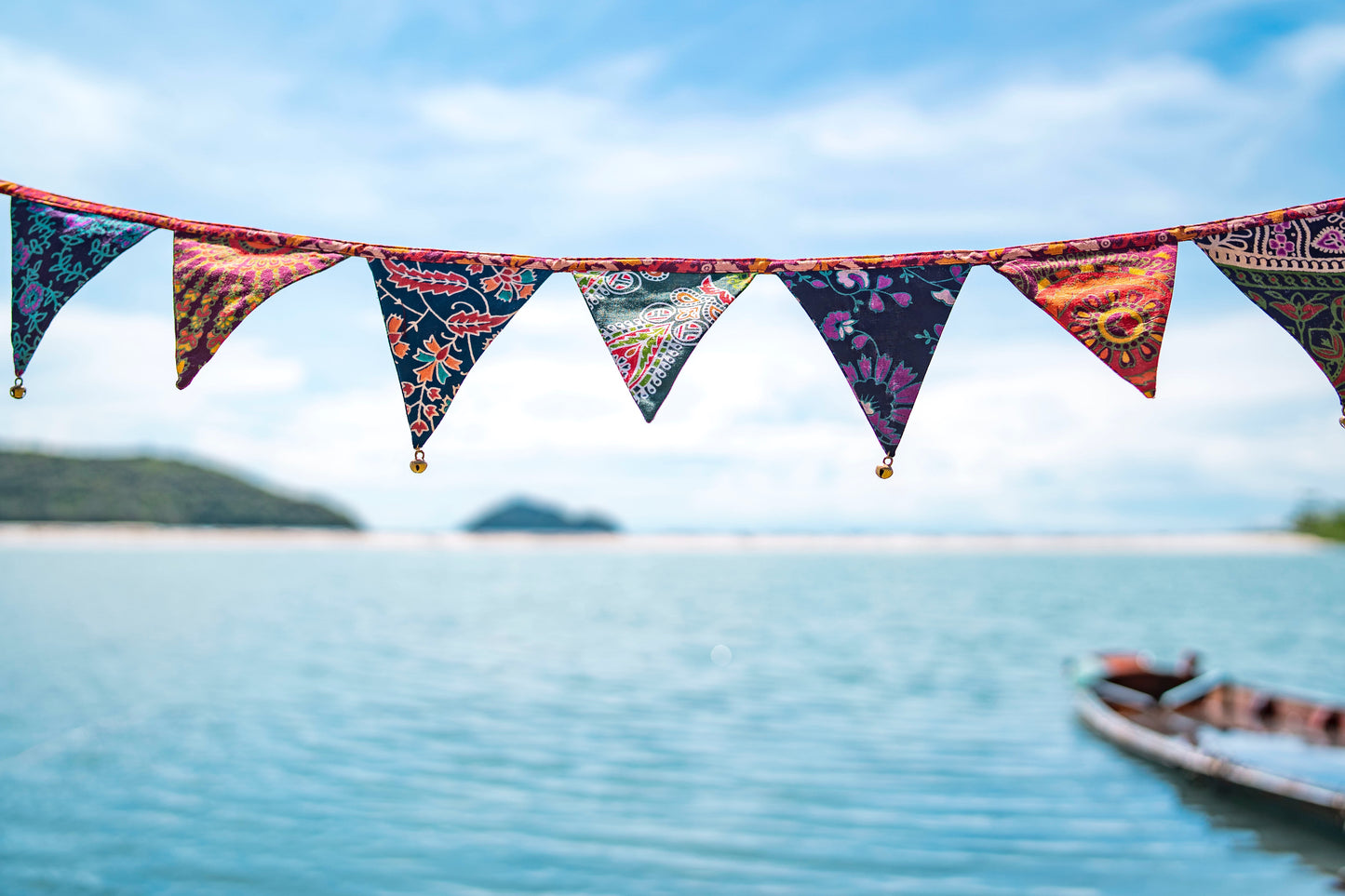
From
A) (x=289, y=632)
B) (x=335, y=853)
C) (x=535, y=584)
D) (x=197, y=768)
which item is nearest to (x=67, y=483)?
(x=535, y=584)

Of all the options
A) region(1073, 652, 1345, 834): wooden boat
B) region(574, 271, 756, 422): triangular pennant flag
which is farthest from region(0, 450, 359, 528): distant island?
region(574, 271, 756, 422): triangular pennant flag

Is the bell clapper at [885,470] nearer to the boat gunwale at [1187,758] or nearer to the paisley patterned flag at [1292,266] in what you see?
the paisley patterned flag at [1292,266]

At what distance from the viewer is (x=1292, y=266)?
13.0ft

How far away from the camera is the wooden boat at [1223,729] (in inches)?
667

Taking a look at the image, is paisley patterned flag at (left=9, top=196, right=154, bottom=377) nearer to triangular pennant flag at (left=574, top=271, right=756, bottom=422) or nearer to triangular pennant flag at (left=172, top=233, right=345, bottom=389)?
triangular pennant flag at (left=172, top=233, right=345, bottom=389)

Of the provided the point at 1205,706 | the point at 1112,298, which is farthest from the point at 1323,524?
the point at 1112,298

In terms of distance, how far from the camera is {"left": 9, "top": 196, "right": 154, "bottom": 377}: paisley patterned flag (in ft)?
14.4

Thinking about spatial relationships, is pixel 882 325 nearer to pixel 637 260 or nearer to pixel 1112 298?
pixel 1112 298

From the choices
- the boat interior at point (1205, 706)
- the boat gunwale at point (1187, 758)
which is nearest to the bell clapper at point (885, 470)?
the boat gunwale at point (1187, 758)

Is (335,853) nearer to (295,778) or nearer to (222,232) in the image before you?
(295,778)

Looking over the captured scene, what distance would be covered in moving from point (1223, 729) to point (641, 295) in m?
23.1

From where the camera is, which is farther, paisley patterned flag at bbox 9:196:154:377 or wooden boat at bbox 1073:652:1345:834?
wooden boat at bbox 1073:652:1345:834

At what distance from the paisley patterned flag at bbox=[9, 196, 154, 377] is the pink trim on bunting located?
0.22 ft

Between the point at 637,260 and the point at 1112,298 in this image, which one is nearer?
the point at 1112,298
